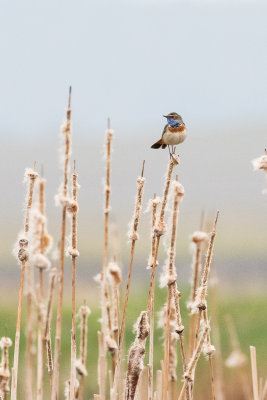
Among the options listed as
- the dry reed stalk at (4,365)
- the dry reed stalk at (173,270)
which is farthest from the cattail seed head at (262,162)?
the dry reed stalk at (4,365)

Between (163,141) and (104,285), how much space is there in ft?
1.99

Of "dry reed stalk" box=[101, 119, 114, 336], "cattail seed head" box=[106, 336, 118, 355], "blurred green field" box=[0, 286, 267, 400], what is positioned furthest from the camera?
"blurred green field" box=[0, 286, 267, 400]

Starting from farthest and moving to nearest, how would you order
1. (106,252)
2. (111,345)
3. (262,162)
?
(111,345), (106,252), (262,162)

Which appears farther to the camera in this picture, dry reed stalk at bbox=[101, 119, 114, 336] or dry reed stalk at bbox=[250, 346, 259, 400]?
dry reed stalk at bbox=[250, 346, 259, 400]

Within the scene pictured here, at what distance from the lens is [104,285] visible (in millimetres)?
2217

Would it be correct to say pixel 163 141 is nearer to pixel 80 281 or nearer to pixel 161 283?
pixel 161 283

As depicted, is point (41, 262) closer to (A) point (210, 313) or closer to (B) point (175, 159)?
(B) point (175, 159)

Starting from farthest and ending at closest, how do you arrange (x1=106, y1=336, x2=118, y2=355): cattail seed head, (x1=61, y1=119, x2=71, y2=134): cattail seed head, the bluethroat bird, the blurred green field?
the blurred green field
the bluethroat bird
(x1=106, y1=336, x2=118, y2=355): cattail seed head
(x1=61, y1=119, x2=71, y2=134): cattail seed head

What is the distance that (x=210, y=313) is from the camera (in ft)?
16.2

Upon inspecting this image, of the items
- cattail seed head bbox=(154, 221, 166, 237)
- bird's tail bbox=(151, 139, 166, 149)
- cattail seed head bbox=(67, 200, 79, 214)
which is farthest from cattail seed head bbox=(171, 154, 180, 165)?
bird's tail bbox=(151, 139, 166, 149)

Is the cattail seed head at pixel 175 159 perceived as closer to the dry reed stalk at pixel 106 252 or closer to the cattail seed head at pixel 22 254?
the dry reed stalk at pixel 106 252

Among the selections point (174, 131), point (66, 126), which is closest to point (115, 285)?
point (174, 131)

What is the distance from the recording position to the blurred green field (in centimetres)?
596

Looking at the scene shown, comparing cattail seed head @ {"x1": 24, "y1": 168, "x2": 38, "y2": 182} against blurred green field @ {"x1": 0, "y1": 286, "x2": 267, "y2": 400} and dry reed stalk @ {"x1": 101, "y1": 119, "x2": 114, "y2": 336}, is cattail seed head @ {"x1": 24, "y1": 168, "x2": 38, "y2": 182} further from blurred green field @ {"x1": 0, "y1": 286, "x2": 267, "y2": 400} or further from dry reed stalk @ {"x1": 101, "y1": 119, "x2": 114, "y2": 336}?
blurred green field @ {"x1": 0, "y1": 286, "x2": 267, "y2": 400}
